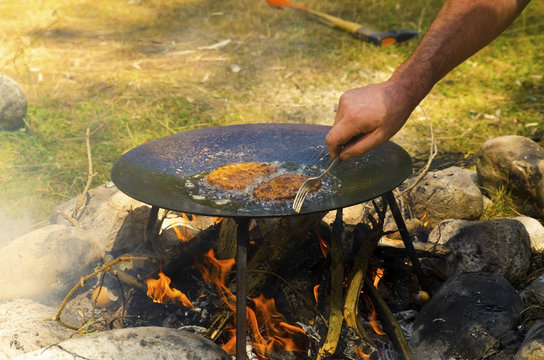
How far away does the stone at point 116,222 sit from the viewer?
12.8ft

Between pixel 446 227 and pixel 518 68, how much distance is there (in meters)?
5.32

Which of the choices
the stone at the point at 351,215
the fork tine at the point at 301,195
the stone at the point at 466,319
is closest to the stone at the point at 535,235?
the stone at the point at 466,319

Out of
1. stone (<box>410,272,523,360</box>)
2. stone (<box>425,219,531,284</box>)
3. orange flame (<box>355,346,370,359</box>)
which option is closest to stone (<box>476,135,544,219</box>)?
stone (<box>425,219,531,284</box>)

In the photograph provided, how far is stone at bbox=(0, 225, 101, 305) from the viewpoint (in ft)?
11.1

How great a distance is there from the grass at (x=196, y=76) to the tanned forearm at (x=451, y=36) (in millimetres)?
3217

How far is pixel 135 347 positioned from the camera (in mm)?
2482

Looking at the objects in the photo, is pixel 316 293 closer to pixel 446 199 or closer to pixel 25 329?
pixel 25 329

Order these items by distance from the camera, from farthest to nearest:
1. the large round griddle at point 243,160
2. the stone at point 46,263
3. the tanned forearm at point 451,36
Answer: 1. the stone at point 46,263
2. the large round griddle at point 243,160
3. the tanned forearm at point 451,36

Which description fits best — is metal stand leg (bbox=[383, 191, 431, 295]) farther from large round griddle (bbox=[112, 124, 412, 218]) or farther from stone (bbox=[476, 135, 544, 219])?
stone (bbox=[476, 135, 544, 219])

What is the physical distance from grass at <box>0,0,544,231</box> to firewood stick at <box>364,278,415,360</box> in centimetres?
302

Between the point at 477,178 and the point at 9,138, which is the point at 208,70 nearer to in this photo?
the point at 9,138

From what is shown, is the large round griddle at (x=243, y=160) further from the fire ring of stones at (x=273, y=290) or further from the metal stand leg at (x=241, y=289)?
the fire ring of stones at (x=273, y=290)

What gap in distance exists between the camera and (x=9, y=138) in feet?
20.0

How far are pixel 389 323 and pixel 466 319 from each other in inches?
17.3
